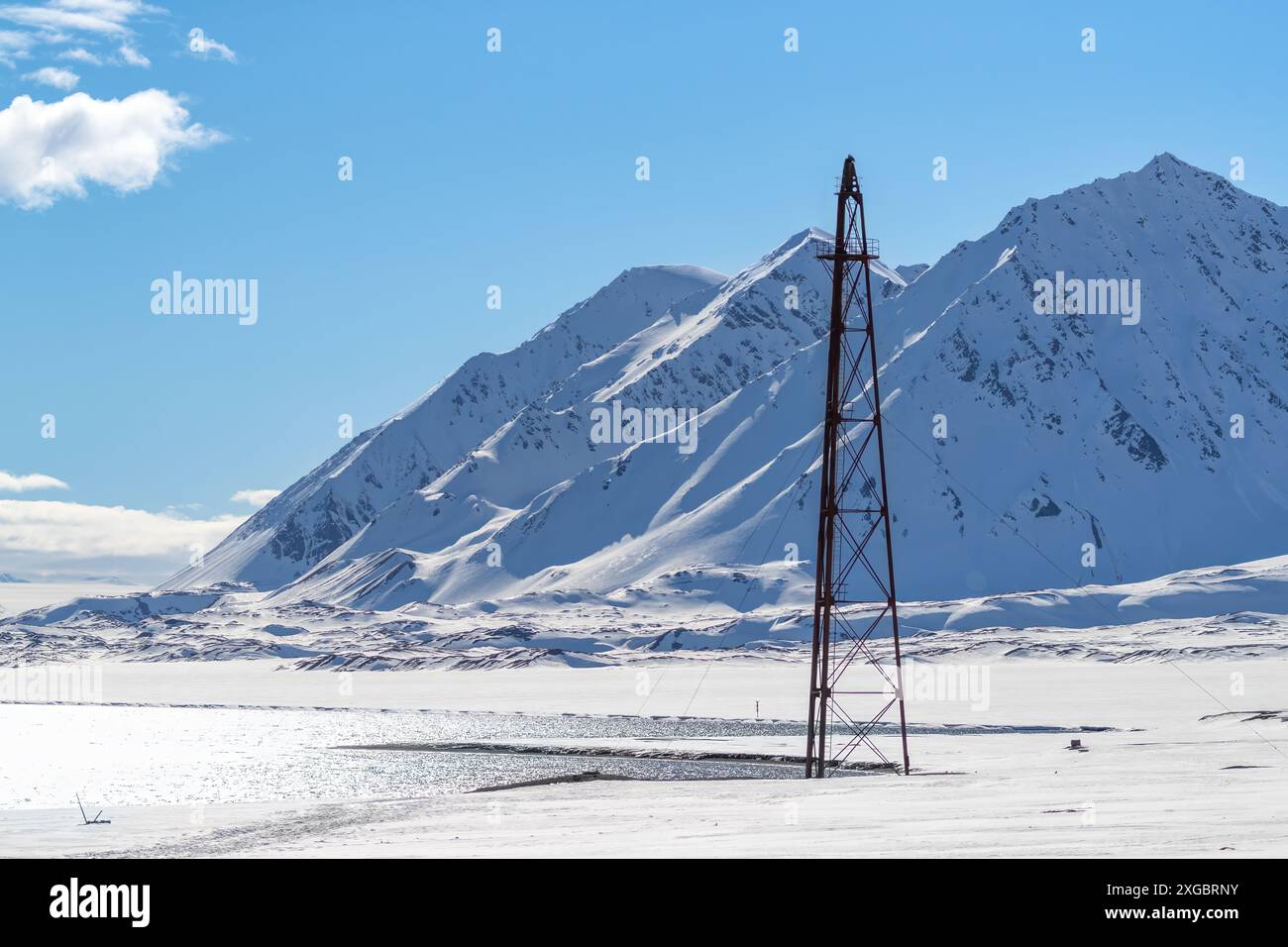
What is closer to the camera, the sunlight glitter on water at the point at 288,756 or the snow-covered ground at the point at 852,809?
the snow-covered ground at the point at 852,809

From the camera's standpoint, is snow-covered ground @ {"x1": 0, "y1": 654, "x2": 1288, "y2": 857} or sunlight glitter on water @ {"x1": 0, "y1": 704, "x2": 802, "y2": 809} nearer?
snow-covered ground @ {"x1": 0, "y1": 654, "x2": 1288, "y2": 857}

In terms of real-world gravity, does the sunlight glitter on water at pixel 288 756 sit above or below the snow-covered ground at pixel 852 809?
below

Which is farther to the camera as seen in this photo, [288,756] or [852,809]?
[288,756]

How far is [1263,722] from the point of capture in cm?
6869

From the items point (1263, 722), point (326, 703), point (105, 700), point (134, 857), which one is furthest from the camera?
point (105, 700)

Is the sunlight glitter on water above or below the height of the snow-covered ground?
below

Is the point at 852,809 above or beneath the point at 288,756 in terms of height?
above
